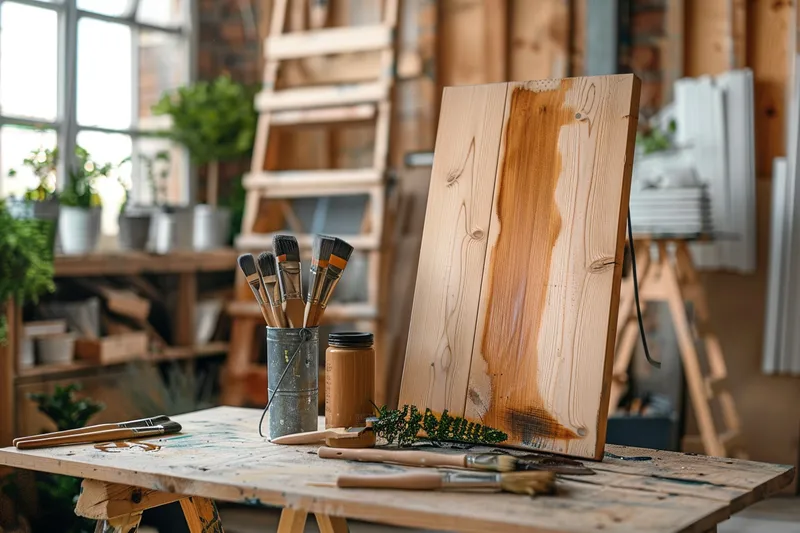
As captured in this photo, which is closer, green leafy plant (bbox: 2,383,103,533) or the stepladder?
green leafy plant (bbox: 2,383,103,533)

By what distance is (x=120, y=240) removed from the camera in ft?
14.3

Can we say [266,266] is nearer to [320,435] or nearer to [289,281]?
[289,281]

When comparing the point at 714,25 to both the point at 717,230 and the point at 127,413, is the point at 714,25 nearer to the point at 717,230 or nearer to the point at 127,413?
the point at 717,230

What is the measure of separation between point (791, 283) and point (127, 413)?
9.20 feet

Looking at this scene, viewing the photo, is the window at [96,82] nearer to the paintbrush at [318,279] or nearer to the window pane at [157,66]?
the window pane at [157,66]

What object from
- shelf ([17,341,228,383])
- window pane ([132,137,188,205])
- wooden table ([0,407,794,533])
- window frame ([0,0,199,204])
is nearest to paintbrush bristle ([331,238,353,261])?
wooden table ([0,407,794,533])

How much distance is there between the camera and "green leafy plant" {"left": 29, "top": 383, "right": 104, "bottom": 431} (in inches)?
129

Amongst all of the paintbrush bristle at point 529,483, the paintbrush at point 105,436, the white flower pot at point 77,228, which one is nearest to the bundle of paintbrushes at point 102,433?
the paintbrush at point 105,436

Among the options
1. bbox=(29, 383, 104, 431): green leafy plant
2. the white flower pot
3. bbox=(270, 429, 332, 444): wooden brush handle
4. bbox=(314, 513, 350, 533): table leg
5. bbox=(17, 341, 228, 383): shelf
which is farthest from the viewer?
the white flower pot

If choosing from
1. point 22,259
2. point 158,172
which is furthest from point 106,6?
point 22,259

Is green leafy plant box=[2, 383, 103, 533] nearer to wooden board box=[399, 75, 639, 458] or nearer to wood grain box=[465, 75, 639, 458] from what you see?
wooden board box=[399, 75, 639, 458]

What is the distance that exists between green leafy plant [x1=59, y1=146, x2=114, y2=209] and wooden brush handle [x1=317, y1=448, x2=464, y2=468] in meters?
2.62

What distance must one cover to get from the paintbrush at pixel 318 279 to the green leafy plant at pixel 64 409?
1.58m

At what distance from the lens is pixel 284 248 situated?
6.62ft
